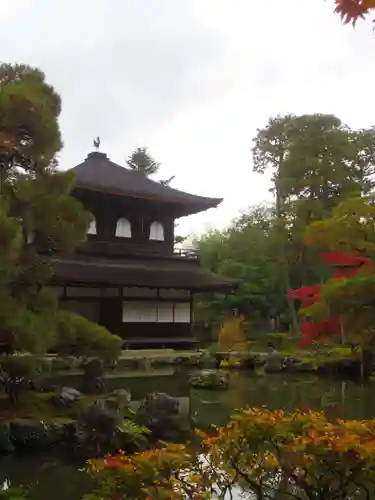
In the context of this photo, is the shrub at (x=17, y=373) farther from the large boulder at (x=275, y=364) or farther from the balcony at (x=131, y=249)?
the large boulder at (x=275, y=364)

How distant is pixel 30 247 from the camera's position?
8727 millimetres

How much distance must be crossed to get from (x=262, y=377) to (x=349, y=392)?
4.47 m

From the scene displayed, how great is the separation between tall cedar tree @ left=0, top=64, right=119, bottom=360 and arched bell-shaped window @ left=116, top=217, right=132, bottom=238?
13.2 metres

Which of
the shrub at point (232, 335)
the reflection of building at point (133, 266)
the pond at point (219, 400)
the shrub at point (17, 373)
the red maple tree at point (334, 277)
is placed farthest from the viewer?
the shrub at point (232, 335)

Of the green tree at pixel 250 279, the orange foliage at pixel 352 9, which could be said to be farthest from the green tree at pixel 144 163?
the orange foliage at pixel 352 9

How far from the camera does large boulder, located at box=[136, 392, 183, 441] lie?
9.17m

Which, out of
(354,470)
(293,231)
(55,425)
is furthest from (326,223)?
(293,231)

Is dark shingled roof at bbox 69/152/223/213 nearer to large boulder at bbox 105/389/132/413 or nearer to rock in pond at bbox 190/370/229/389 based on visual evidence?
rock in pond at bbox 190/370/229/389

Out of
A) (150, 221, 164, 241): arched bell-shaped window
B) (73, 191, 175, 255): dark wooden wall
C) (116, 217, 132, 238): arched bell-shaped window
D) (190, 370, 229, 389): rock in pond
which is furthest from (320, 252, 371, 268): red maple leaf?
(150, 221, 164, 241): arched bell-shaped window

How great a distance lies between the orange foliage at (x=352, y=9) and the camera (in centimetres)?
339

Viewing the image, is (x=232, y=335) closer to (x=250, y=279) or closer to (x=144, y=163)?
(x=250, y=279)

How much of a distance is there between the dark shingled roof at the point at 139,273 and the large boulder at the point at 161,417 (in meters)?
10.00

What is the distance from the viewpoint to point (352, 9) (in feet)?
11.3

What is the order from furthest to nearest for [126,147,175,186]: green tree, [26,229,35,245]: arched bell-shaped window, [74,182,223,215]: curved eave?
[126,147,175,186]: green tree < [74,182,223,215]: curved eave < [26,229,35,245]: arched bell-shaped window
